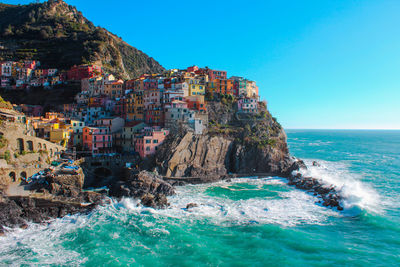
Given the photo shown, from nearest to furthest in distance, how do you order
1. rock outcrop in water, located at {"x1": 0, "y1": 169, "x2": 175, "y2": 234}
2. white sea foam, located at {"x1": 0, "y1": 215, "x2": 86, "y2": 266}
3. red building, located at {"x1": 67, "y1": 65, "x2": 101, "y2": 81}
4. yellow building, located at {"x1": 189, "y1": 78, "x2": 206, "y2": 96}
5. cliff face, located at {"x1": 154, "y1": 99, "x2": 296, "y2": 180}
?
1. white sea foam, located at {"x1": 0, "y1": 215, "x2": 86, "y2": 266}
2. rock outcrop in water, located at {"x1": 0, "y1": 169, "x2": 175, "y2": 234}
3. cliff face, located at {"x1": 154, "y1": 99, "x2": 296, "y2": 180}
4. yellow building, located at {"x1": 189, "y1": 78, "x2": 206, "y2": 96}
5. red building, located at {"x1": 67, "y1": 65, "x2": 101, "y2": 81}

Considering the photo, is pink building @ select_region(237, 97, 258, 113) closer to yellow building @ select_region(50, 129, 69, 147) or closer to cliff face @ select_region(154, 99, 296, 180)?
cliff face @ select_region(154, 99, 296, 180)

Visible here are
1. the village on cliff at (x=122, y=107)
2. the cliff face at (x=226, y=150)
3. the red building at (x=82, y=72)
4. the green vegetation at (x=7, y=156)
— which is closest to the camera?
the green vegetation at (x=7, y=156)

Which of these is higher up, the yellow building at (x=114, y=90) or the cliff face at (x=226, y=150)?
the yellow building at (x=114, y=90)

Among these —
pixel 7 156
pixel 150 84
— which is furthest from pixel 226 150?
pixel 7 156

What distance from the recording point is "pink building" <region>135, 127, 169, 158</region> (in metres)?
54.4

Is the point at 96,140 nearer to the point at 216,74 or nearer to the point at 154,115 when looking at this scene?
the point at 154,115

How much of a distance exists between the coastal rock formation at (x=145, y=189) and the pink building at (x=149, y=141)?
26.2 feet

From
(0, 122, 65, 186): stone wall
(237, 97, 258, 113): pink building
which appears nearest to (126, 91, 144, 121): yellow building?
(0, 122, 65, 186): stone wall

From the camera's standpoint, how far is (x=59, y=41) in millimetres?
113125

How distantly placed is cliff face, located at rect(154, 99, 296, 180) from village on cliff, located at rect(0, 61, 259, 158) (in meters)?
2.97

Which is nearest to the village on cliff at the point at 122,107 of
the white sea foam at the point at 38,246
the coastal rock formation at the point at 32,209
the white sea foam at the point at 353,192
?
the coastal rock formation at the point at 32,209

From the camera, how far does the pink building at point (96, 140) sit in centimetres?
5506

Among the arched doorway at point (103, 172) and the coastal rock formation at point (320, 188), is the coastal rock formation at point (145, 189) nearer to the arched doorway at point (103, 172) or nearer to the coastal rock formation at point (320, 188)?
the arched doorway at point (103, 172)

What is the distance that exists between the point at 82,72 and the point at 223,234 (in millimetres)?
79179
